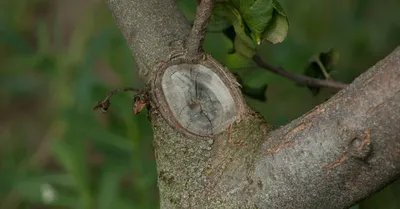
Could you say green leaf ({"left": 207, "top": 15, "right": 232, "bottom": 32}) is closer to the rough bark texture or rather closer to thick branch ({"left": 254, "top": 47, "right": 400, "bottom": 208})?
the rough bark texture

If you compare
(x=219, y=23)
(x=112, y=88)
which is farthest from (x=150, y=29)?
(x=112, y=88)

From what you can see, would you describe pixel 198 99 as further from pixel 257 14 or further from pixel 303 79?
pixel 303 79

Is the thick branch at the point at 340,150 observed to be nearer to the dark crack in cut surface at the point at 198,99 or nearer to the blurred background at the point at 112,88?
the dark crack in cut surface at the point at 198,99

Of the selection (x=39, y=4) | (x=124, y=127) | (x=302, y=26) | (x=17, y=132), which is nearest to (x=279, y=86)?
(x=302, y=26)

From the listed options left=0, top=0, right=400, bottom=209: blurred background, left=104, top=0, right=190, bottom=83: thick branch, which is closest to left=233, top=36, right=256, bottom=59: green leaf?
left=0, top=0, right=400, bottom=209: blurred background

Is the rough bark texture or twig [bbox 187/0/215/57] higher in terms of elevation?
twig [bbox 187/0/215/57]

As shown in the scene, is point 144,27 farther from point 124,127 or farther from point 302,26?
point 302,26
